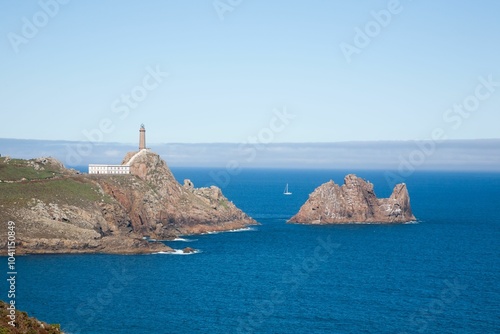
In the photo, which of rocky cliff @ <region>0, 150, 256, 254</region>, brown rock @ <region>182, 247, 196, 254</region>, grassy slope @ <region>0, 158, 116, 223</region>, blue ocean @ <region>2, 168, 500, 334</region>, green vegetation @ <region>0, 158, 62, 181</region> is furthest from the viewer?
green vegetation @ <region>0, 158, 62, 181</region>

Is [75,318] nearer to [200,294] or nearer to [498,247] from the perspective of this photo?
[200,294]

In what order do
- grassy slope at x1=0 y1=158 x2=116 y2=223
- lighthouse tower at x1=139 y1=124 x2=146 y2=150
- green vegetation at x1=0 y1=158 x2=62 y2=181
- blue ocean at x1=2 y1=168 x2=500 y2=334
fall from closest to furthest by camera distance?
blue ocean at x1=2 y1=168 x2=500 y2=334 < grassy slope at x1=0 y1=158 x2=116 y2=223 < green vegetation at x1=0 y1=158 x2=62 y2=181 < lighthouse tower at x1=139 y1=124 x2=146 y2=150

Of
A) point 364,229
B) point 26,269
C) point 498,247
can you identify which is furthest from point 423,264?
point 26,269

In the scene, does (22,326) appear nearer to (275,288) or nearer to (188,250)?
(275,288)

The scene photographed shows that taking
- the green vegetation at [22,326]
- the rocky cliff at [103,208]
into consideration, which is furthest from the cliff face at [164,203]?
the green vegetation at [22,326]

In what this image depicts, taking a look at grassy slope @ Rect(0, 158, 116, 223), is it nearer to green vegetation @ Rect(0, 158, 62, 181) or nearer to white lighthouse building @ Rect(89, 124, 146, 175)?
green vegetation @ Rect(0, 158, 62, 181)

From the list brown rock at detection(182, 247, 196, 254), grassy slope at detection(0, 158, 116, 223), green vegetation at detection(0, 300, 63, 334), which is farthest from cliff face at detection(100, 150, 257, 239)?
green vegetation at detection(0, 300, 63, 334)

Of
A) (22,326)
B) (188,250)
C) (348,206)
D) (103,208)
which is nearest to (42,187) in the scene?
(103,208)
